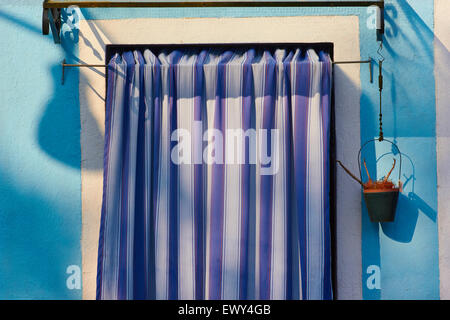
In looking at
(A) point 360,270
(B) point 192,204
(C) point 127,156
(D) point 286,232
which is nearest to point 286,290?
(D) point 286,232

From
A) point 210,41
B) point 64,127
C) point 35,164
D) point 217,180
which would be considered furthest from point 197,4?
point 35,164

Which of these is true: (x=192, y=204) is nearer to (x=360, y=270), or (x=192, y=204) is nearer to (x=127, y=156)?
(x=127, y=156)

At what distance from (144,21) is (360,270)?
245 cm

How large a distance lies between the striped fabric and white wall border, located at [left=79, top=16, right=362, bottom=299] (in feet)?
0.78

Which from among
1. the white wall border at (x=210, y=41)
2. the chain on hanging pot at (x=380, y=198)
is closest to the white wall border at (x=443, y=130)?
the chain on hanging pot at (x=380, y=198)

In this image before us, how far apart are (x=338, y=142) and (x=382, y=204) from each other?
1.82 feet

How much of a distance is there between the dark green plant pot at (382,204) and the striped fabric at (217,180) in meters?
0.33

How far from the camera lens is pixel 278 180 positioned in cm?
327

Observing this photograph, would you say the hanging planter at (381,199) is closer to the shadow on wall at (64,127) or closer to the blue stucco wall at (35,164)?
the shadow on wall at (64,127)

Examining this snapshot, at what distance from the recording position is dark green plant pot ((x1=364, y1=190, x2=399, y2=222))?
3.23 metres

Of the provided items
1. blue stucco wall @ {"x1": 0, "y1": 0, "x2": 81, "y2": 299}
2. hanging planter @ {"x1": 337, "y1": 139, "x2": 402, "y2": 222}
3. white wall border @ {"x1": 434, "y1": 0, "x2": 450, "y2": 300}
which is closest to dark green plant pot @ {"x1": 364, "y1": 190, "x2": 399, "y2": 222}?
hanging planter @ {"x1": 337, "y1": 139, "x2": 402, "y2": 222}

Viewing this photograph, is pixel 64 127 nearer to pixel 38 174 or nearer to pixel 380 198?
pixel 38 174

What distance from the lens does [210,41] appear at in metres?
3.53

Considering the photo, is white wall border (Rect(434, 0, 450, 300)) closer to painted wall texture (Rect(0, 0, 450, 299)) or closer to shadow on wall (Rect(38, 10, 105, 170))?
painted wall texture (Rect(0, 0, 450, 299))
